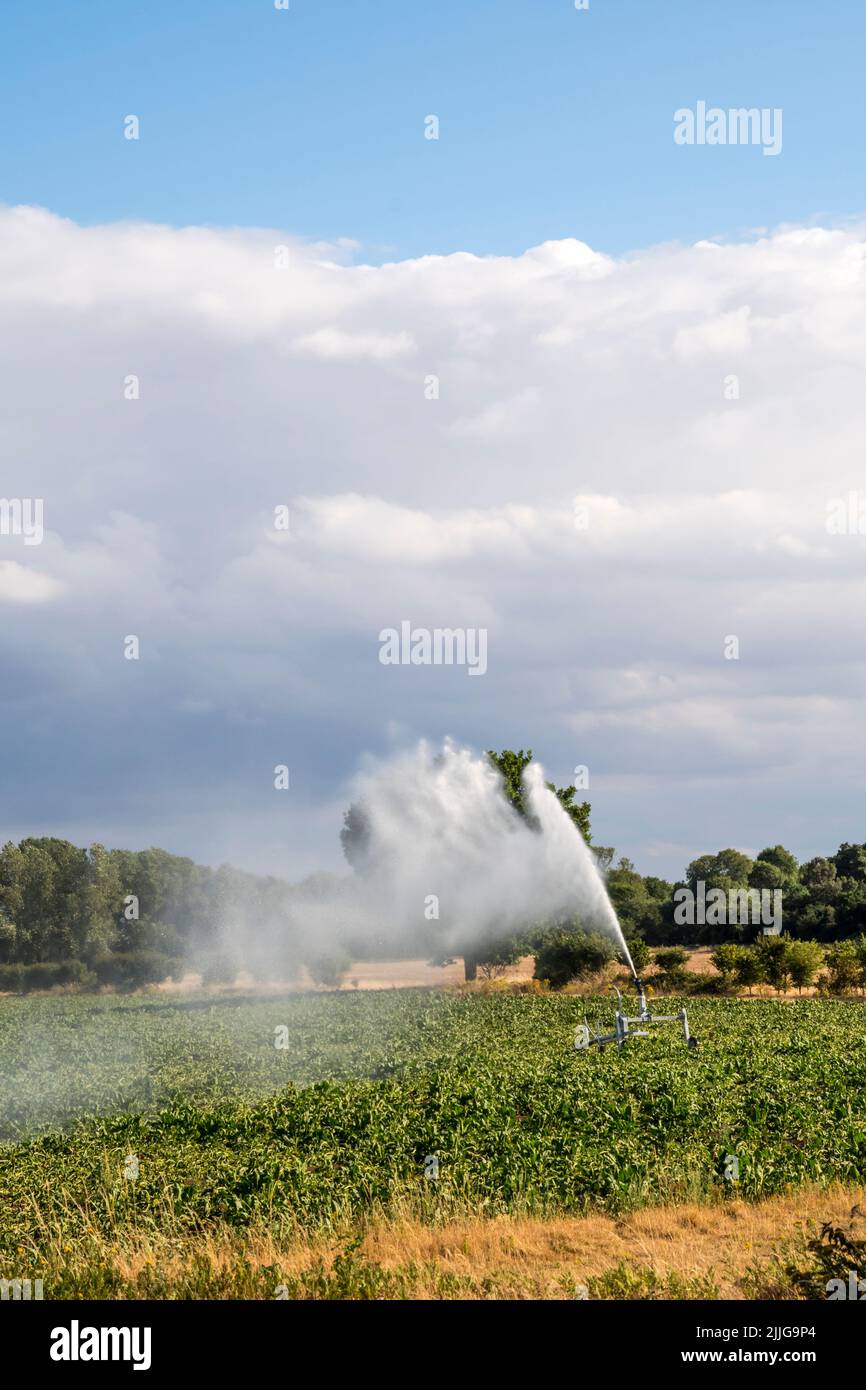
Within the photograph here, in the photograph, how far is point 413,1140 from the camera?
21.0 metres

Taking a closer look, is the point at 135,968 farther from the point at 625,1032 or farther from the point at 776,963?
the point at 625,1032

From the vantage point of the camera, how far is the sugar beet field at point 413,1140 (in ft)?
58.3

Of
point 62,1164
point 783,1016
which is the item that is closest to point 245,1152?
point 62,1164

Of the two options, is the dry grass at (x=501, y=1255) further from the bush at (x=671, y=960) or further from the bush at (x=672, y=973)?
the bush at (x=671, y=960)

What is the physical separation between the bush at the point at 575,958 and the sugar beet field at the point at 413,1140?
114 ft

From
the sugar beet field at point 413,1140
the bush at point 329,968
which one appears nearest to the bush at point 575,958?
the bush at point 329,968

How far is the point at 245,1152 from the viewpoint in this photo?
68.8ft

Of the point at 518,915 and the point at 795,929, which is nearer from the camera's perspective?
the point at 518,915

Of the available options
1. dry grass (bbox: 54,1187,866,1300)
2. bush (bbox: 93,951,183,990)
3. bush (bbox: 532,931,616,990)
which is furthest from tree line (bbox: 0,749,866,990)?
dry grass (bbox: 54,1187,866,1300)

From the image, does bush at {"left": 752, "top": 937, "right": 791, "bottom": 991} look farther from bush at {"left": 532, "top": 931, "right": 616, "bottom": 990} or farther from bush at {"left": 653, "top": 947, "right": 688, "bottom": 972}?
bush at {"left": 532, "top": 931, "right": 616, "bottom": 990}

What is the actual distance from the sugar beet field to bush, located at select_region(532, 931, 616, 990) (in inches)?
1363

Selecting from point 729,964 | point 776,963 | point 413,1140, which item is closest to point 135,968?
point 729,964
